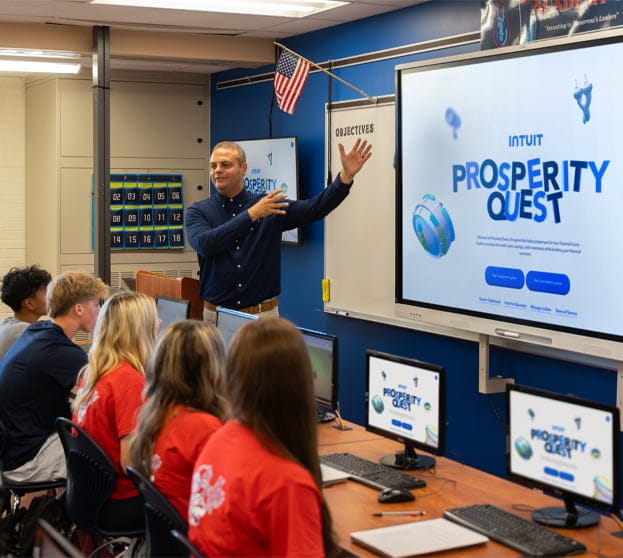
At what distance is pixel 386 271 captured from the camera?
5996 millimetres

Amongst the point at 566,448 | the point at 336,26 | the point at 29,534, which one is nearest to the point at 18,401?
the point at 29,534

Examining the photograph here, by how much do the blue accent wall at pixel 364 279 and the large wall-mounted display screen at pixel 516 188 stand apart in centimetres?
40

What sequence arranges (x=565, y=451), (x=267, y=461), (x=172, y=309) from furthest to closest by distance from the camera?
(x=172, y=309), (x=565, y=451), (x=267, y=461)

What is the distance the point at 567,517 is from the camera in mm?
2945

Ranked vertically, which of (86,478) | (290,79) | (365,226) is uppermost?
(290,79)

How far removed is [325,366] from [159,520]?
5.07ft

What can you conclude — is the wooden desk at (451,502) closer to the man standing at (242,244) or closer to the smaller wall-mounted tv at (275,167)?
the man standing at (242,244)

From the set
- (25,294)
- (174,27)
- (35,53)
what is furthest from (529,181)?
(35,53)

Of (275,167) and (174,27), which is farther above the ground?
(174,27)

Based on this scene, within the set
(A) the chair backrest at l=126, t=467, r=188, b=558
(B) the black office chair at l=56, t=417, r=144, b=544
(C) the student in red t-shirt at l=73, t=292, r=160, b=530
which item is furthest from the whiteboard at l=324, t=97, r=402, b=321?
(A) the chair backrest at l=126, t=467, r=188, b=558

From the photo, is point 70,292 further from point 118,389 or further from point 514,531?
point 514,531

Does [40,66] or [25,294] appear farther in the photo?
[40,66]

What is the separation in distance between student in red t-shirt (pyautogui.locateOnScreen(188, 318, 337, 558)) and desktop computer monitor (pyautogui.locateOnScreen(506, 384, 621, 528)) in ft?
2.94

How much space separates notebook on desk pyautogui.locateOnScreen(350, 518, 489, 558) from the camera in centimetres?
271
